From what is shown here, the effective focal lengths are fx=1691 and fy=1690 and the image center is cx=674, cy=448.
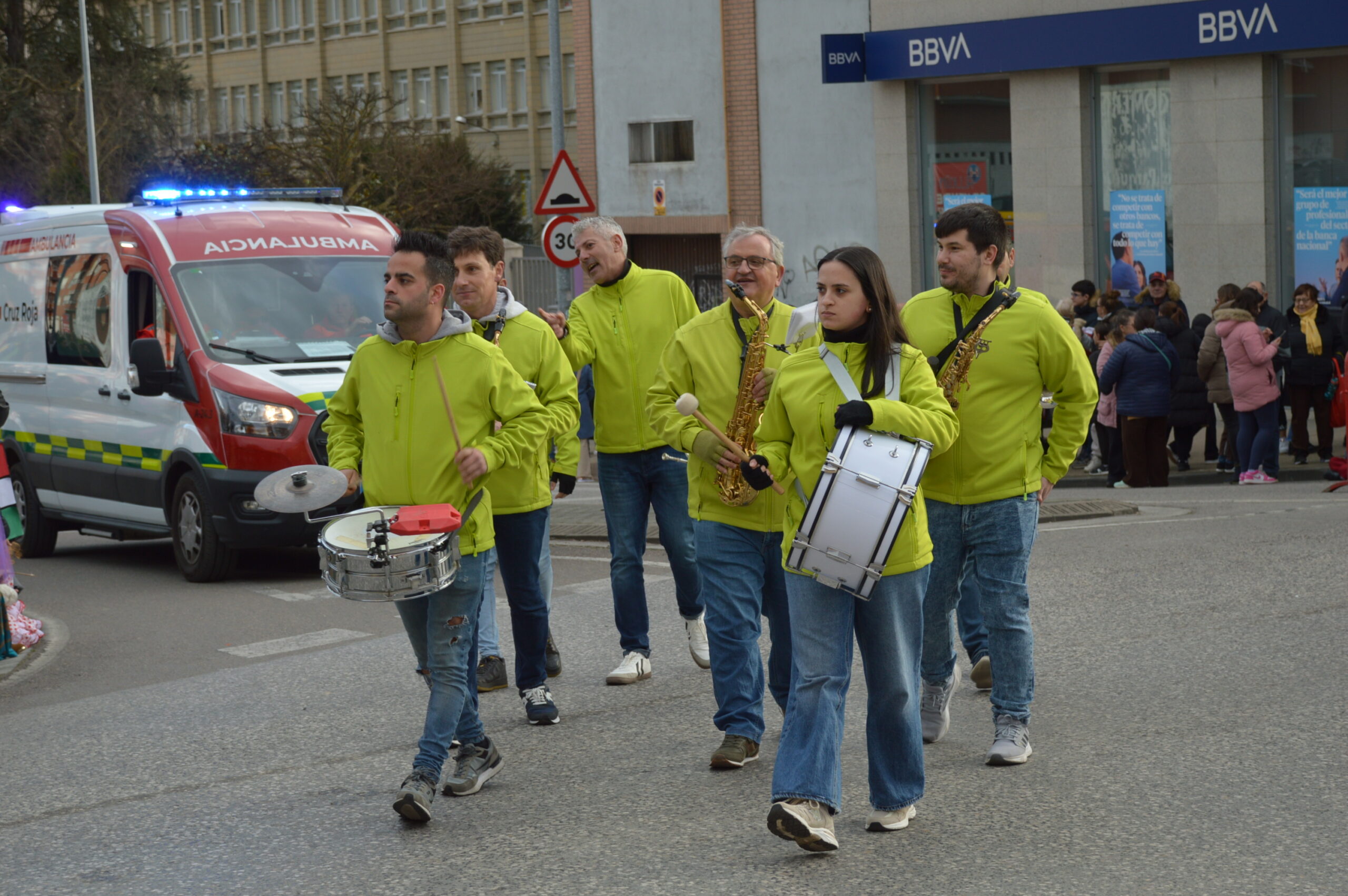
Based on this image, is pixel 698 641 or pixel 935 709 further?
pixel 698 641

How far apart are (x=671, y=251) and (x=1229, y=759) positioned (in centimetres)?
2327

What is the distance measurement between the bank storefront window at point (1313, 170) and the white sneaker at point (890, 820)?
1691 centimetres

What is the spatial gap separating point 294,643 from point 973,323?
15.3 feet

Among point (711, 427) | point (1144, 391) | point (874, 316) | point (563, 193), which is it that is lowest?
point (1144, 391)

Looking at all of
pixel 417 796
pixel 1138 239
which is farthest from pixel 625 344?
pixel 1138 239

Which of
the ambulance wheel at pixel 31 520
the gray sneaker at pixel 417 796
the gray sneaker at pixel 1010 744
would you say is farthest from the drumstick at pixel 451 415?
the ambulance wheel at pixel 31 520

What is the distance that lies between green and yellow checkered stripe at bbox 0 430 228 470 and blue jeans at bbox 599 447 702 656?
454cm

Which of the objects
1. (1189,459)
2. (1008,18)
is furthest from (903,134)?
(1189,459)

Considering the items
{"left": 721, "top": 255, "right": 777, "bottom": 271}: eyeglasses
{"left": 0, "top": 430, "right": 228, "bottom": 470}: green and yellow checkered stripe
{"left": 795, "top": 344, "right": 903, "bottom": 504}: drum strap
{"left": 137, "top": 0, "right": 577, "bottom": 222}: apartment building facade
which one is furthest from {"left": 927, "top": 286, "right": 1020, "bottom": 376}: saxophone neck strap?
{"left": 137, "top": 0, "right": 577, "bottom": 222}: apartment building facade

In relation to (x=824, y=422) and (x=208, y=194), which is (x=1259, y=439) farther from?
(x=824, y=422)

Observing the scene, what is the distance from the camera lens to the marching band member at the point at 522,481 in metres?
6.84

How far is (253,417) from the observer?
1104 centimetres

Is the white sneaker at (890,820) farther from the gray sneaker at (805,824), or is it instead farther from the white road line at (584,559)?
the white road line at (584,559)

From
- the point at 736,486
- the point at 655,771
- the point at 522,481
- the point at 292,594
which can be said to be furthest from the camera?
the point at 292,594
